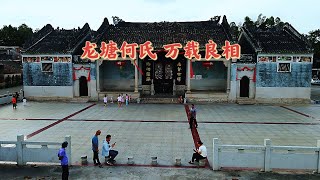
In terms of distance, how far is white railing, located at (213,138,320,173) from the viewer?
944 cm

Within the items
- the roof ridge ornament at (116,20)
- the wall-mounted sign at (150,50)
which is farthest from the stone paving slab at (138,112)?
the roof ridge ornament at (116,20)

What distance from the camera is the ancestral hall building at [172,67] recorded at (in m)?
24.8

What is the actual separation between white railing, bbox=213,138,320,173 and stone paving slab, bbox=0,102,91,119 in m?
12.5

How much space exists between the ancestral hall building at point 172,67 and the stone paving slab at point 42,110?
2.10m

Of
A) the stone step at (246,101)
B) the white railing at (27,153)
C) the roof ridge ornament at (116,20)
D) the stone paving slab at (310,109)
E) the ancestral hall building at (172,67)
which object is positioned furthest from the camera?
the roof ridge ornament at (116,20)

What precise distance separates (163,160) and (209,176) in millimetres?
2030

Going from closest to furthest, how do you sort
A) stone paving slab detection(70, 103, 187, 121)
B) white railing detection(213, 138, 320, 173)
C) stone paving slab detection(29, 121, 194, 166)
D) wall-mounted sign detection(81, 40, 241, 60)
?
white railing detection(213, 138, 320, 173), stone paving slab detection(29, 121, 194, 166), stone paving slab detection(70, 103, 187, 121), wall-mounted sign detection(81, 40, 241, 60)

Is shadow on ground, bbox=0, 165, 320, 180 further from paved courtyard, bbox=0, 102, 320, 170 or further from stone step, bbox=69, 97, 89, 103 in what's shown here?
stone step, bbox=69, 97, 89, 103

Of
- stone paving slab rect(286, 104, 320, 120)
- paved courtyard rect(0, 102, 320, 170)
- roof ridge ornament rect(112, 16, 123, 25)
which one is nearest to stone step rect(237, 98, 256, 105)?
paved courtyard rect(0, 102, 320, 170)

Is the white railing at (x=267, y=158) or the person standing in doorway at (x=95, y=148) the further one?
the person standing in doorway at (x=95, y=148)

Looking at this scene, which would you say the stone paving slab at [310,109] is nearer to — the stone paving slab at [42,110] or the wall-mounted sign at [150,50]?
the wall-mounted sign at [150,50]

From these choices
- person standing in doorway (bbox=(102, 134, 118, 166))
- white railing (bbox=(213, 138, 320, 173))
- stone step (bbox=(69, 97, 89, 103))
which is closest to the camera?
white railing (bbox=(213, 138, 320, 173))

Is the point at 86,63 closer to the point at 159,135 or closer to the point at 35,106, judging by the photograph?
the point at 35,106

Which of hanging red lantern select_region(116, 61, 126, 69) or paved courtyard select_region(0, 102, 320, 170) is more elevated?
hanging red lantern select_region(116, 61, 126, 69)
